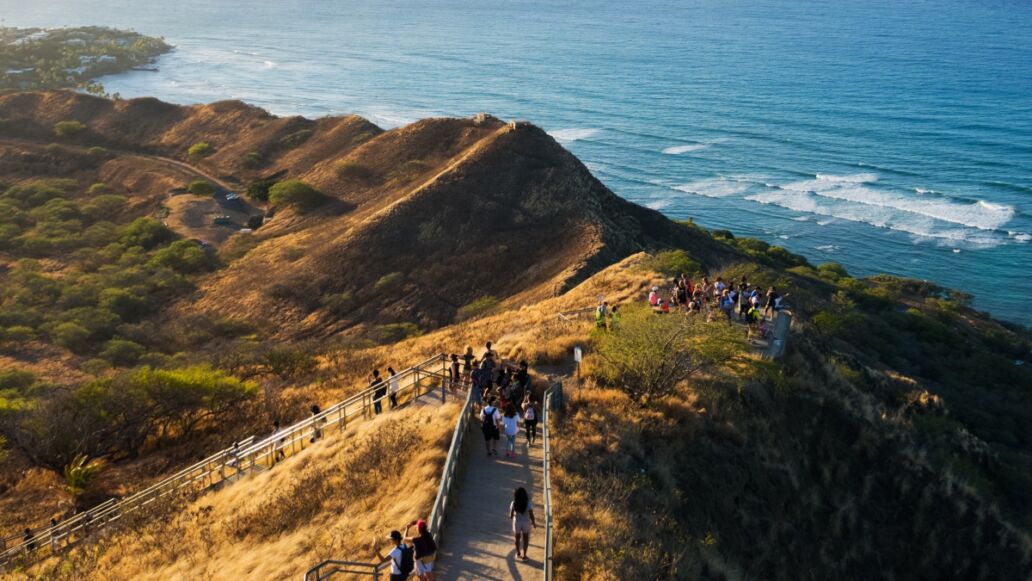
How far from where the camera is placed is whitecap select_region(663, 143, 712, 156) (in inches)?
3915

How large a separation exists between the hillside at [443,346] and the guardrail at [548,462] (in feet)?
1.71

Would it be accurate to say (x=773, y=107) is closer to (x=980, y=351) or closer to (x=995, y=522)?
(x=980, y=351)

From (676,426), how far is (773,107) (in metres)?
110

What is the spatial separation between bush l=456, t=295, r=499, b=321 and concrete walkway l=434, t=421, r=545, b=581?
22.0 meters

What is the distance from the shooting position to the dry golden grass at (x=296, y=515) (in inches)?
540

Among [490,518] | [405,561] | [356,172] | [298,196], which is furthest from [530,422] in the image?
[356,172]

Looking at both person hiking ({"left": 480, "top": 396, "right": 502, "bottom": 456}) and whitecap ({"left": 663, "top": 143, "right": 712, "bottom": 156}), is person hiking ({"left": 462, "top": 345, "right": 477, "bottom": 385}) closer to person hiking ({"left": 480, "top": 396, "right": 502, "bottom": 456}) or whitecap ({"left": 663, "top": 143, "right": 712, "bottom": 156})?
person hiking ({"left": 480, "top": 396, "right": 502, "bottom": 456})

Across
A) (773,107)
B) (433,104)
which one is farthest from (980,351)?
(433,104)

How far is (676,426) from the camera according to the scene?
1742 cm

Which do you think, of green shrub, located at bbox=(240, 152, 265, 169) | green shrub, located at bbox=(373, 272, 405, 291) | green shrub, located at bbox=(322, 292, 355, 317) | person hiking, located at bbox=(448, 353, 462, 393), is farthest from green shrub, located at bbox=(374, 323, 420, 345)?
green shrub, located at bbox=(240, 152, 265, 169)

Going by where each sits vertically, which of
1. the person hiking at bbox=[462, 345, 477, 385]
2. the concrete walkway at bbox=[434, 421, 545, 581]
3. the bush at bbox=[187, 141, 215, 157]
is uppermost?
the person hiking at bbox=[462, 345, 477, 385]

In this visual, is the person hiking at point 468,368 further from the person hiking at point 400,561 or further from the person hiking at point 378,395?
the person hiking at point 400,561

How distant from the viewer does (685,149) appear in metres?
101

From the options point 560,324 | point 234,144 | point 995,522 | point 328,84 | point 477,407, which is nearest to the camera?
point 477,407
